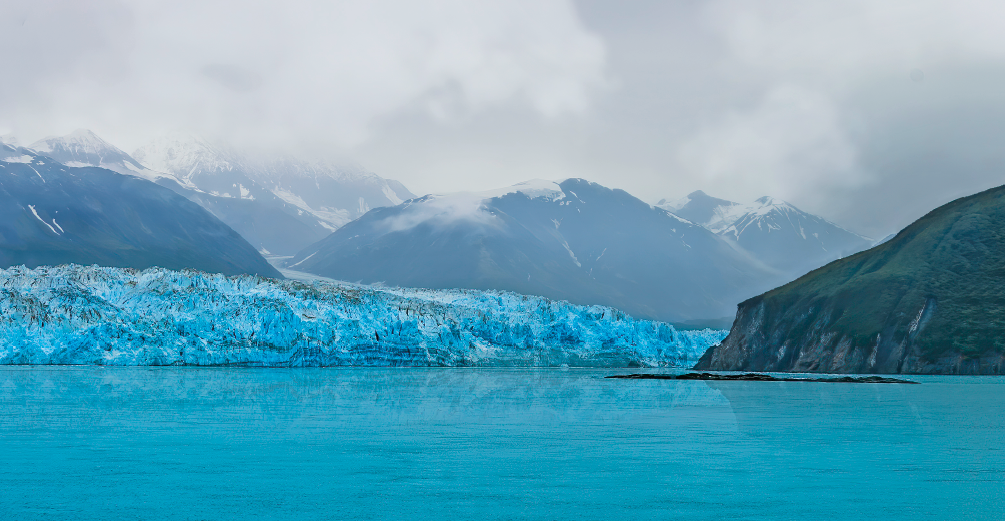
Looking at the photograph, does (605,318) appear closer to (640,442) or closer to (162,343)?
(162,343)

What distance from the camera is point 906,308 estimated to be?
95500 millimetres

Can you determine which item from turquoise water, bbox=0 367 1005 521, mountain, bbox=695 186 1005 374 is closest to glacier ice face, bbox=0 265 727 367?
mountain, bbox=695 186 1005 374

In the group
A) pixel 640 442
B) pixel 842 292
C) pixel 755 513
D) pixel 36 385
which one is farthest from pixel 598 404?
pixel 842 292

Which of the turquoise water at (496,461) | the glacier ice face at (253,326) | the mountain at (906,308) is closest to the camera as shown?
the turquoise water at (496,461)

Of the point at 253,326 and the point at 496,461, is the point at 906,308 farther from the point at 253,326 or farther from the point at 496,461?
the point at 496,461

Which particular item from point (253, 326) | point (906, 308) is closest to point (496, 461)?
point (906, 308)

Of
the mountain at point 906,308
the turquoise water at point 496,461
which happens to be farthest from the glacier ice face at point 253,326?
the turquoise water at point 496,461

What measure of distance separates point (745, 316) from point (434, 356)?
1960 inches

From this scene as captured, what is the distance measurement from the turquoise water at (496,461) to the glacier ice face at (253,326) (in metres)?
68.9

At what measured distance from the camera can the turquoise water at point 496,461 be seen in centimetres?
1529

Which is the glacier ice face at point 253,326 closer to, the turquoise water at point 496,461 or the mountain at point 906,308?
the mountain at point 906,308

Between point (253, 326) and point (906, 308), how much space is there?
3373 inches

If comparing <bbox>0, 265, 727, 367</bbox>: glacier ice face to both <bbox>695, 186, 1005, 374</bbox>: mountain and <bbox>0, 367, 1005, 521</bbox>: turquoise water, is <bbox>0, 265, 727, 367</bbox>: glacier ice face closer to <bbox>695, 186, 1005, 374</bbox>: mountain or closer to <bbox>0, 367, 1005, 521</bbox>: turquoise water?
<bbox>695, 186, 1005, 374</bbox>: mountain

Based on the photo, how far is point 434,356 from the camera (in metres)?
123
